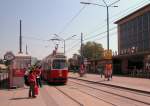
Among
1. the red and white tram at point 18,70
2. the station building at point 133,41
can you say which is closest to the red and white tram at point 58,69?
the red and white tram at point 18,70

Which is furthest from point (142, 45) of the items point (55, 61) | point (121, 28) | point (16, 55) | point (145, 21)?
point (16, 55)

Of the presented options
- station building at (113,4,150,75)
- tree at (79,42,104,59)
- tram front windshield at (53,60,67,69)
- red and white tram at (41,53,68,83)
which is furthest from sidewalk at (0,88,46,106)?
tree at (79,42,104,59)

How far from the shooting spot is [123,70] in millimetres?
68688

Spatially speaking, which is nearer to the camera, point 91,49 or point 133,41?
point 133,41

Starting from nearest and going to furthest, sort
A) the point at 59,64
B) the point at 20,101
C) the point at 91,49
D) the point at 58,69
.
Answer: the point at 20,101 < the point at 58,69 < the point at 59,64 < the point at 91,49

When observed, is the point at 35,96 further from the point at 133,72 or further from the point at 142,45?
the point at 142,45

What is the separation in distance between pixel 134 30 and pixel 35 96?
59.7 metres

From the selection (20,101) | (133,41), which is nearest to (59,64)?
(20,101)

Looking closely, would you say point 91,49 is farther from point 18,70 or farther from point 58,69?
point 18,70

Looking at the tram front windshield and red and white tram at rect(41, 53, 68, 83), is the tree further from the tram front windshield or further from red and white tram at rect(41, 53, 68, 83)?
the tram front windshield

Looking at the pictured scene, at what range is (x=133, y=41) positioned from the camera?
254 feet

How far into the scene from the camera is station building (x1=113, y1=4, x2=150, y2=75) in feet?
204

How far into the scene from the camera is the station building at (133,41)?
62.3m

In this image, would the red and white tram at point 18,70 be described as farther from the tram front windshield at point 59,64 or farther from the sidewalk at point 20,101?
the sidewalk at point 20,101
